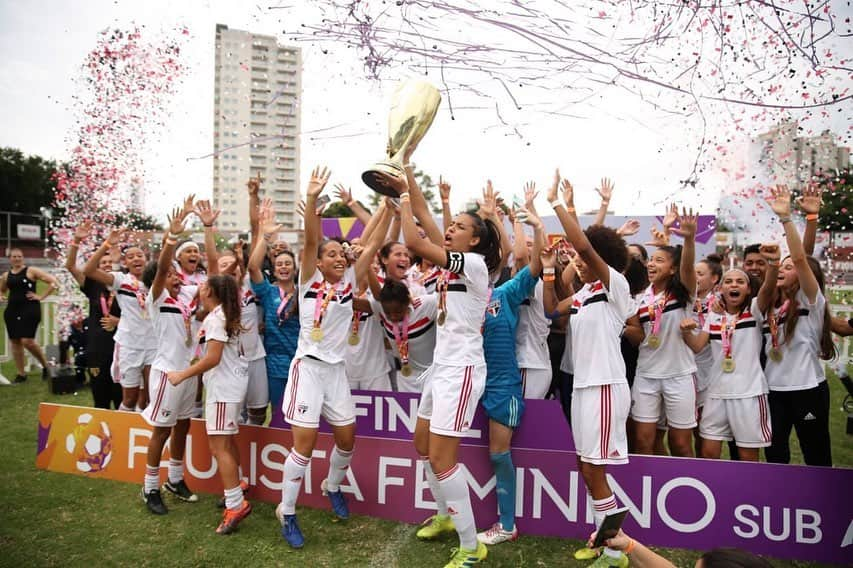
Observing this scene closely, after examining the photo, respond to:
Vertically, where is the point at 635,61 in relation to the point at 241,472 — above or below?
above

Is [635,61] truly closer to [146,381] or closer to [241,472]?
[241,472]

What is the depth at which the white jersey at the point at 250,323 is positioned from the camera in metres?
5.28

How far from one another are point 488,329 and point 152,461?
2944mm

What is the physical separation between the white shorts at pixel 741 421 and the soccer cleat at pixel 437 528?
2100mm

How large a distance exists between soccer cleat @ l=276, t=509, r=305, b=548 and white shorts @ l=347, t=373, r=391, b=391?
4.57ft

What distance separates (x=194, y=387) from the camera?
4906mm

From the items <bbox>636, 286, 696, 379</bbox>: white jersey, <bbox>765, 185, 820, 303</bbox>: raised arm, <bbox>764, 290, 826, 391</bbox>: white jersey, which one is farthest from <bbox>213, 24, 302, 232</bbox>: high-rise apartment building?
<bbox>764, 290, 826, 391</bbox>: white jersey

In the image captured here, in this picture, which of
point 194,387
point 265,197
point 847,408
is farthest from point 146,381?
point 847,408

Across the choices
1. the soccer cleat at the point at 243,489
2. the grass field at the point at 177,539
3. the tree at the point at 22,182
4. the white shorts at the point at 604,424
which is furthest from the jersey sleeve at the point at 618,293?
the tree at the point at 22,182

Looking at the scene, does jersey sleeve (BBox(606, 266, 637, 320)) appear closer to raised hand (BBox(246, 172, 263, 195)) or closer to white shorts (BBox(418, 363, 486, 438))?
white shorts (BBox(418, 363, 486, 438))

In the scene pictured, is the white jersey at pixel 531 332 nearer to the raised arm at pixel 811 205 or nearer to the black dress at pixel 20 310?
the raised arm at pixel 811 205

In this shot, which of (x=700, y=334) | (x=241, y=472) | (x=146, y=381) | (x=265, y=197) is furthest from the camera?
(x=146, y=381)

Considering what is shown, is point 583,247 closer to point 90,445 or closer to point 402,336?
point 402,336

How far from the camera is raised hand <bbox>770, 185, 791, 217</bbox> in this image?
162 inches
